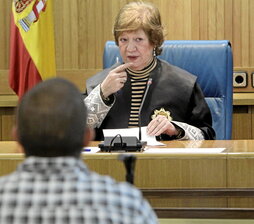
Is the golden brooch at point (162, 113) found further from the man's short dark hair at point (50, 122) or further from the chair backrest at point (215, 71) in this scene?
the man's short dark hair at point (50, 122)

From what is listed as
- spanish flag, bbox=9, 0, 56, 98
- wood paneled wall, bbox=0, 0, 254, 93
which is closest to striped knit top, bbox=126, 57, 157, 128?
spanish flag, bbox=9, 0, 56, 98

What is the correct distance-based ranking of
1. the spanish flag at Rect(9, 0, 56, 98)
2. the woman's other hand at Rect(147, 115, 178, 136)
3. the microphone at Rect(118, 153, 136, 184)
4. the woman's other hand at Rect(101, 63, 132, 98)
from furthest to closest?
the spanish flag at Rect(9, 0, 56, 98), the woman's other hand at Rect(101, 63, 132, 98), the woman's other hand at Rect(147, 115, 178, 136), the microphone at Rect(118, 153, 136, 184)

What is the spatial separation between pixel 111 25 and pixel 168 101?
204cm

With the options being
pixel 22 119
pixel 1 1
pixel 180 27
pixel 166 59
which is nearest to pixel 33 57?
pixel 1 1

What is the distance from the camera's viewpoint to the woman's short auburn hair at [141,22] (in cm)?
381

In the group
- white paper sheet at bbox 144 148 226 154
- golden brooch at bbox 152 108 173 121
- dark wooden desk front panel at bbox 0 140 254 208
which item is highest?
golden brooch at bbox 152 108 173 121

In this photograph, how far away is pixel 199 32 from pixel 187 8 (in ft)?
0.68

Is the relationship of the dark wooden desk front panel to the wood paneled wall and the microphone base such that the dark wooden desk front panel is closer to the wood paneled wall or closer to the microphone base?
the microphone base

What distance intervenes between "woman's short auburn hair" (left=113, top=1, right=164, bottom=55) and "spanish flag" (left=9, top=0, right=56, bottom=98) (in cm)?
161

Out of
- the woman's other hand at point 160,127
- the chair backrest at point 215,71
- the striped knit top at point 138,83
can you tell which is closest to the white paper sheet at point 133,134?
the woman's other hand at point 160,127

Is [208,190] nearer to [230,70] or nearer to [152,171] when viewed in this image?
[152,171]

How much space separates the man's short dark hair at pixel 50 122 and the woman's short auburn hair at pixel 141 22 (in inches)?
99.0

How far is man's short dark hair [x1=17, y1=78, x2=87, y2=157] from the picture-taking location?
128cm

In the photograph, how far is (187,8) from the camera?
225 inches
